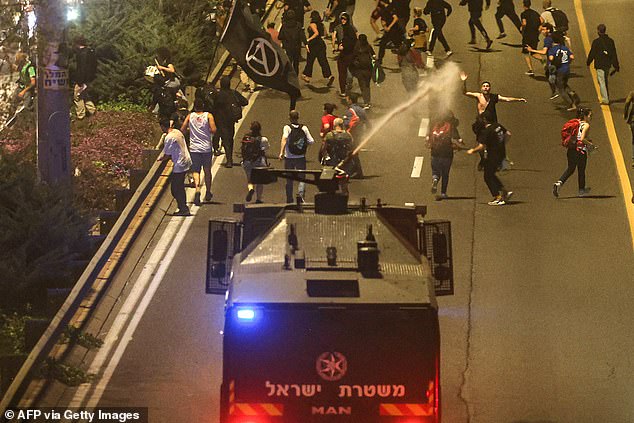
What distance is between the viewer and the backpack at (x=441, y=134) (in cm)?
2816

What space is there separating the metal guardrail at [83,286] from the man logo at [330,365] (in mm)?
5566

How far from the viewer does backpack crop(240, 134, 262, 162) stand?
90.8 feet

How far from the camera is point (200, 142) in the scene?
92.2ft

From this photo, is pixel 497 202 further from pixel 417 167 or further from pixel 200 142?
pixel 200 142

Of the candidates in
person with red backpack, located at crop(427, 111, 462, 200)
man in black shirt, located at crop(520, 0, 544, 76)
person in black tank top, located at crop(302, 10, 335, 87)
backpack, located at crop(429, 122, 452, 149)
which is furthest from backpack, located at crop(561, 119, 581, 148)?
man in black shirt, located at crop(520, 0, 544, 76)

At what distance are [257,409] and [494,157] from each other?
14169 millimetres

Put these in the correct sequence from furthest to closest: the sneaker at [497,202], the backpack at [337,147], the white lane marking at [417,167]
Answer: the white lane marking at [417,167] < the sneaker at [497,202] < the backpack at [337,147]

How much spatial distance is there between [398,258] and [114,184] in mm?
14620

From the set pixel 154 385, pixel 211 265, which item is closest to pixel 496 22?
pixel 154 385

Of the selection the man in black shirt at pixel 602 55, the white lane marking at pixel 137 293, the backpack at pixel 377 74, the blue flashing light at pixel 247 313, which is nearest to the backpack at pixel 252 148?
the white lane marking at pixel 137 293

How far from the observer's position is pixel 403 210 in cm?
1659

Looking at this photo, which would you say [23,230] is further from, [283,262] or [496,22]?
[496,22]

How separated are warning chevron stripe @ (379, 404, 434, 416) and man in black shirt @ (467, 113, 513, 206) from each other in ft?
45.3

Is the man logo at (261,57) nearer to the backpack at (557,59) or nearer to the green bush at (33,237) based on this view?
the green bush at (33,237)
